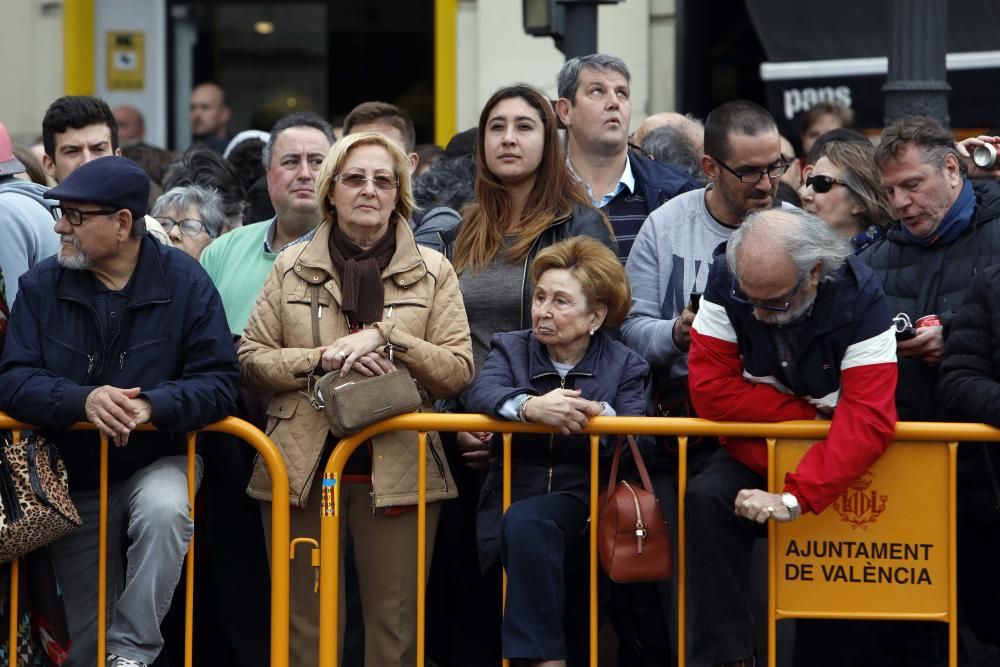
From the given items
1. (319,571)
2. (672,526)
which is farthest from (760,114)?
(319,571)

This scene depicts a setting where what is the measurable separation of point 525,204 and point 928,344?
1.59m

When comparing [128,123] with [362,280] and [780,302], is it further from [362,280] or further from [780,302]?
[780,302]

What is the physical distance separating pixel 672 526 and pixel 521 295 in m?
0.97

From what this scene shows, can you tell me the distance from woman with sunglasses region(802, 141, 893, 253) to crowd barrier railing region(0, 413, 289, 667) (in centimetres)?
235

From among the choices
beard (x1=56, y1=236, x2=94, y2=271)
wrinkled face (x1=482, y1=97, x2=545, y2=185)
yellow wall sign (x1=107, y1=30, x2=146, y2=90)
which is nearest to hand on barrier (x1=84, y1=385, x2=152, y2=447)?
beard (x1=56, y1=236, x2=94, y2=271)

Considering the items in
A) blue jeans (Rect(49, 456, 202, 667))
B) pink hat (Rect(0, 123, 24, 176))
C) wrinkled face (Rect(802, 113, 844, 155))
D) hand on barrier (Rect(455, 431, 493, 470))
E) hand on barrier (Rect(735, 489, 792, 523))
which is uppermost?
wrinkled face (Rect(802, 113, 844, 155))

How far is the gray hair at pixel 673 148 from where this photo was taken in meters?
7.71

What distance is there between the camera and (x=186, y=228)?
7.04 metres

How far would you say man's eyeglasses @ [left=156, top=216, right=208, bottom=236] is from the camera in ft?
23.1

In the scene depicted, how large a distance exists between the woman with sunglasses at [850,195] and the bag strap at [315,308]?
2.01 metres

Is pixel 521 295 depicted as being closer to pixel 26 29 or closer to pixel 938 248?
pixel 938 248

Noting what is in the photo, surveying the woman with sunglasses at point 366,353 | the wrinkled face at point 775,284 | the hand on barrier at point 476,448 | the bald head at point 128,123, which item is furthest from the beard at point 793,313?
the bald head at point 128,123

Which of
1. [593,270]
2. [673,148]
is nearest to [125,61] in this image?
[673,148]

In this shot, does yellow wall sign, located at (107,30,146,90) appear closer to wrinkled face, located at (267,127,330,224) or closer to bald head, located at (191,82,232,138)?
bald head, located at (191,82,232,138)
